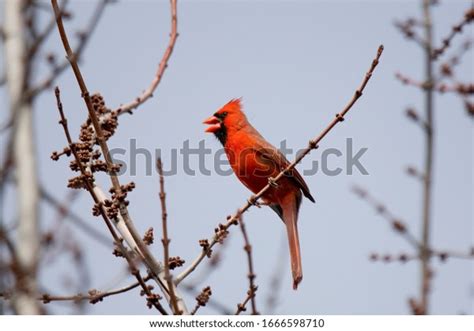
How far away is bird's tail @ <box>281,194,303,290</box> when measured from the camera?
402 cm

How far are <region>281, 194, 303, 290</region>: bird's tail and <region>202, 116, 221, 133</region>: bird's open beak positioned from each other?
2.55ft

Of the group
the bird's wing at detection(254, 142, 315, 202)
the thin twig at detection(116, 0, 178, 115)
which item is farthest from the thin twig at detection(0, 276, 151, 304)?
the bird's wing at detection(254, 142, 315, 202)

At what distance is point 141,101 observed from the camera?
3004mm

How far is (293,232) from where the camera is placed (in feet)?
14.9

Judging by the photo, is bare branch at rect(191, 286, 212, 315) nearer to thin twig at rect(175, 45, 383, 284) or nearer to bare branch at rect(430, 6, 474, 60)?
thin twig at rect(175, 45, 383, 284)

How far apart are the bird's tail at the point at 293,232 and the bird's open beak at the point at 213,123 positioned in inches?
30.6

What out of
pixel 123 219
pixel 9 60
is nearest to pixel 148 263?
pixel 123 219

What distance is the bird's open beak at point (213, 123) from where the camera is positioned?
16.5 ft

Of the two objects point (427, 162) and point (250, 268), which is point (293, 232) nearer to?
point (427, 162)

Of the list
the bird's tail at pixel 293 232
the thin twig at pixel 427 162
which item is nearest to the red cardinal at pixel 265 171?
the bird's tail at pixel 293 232

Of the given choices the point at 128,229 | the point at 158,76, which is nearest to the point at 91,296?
the point at 128,229

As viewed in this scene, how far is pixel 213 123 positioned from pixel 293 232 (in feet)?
3.55
